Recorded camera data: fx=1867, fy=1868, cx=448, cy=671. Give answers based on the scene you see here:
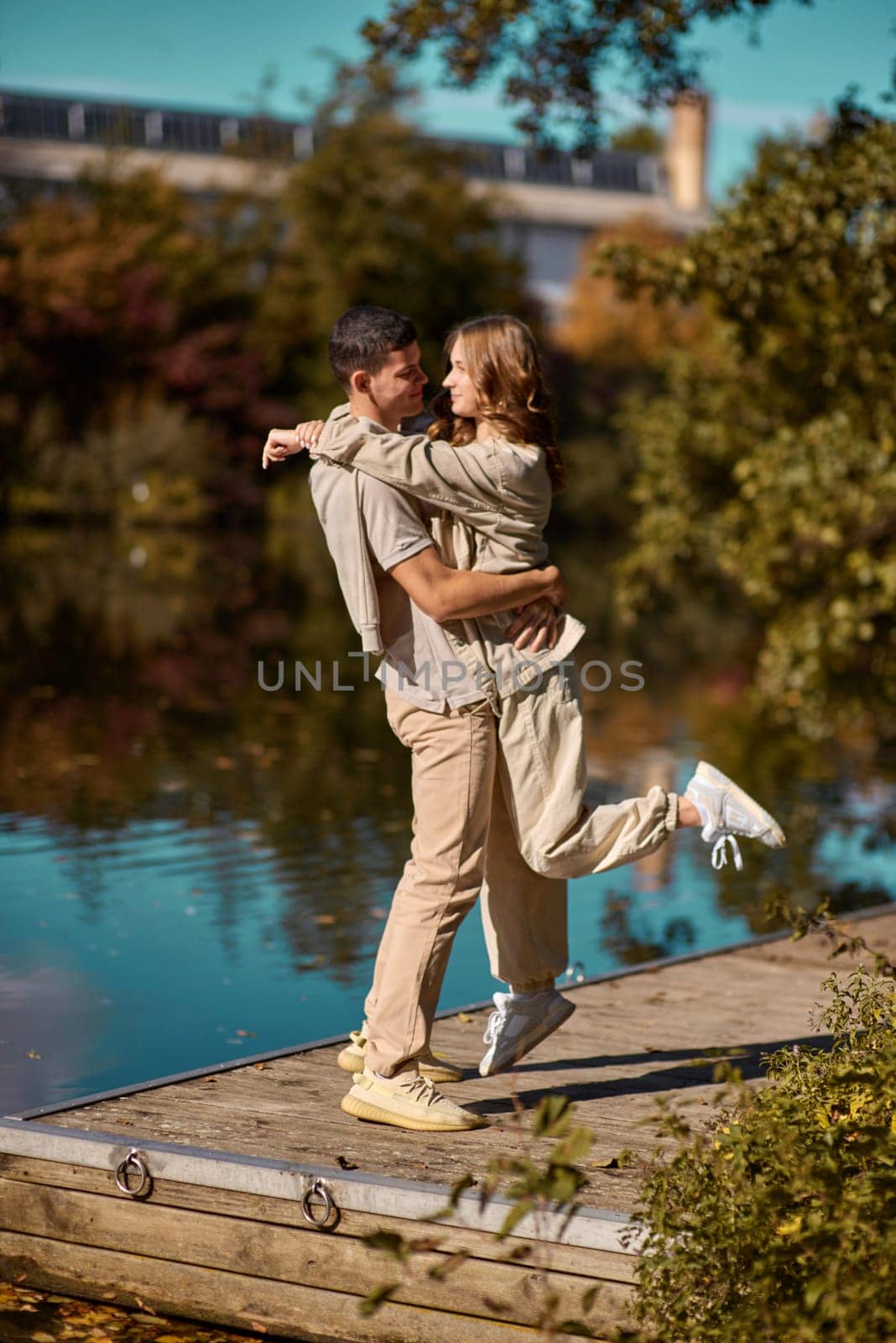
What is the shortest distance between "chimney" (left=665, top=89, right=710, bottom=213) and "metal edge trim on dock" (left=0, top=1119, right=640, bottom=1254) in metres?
79.1

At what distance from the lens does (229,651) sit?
1936 centimetres

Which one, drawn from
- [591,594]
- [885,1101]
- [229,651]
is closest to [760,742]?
[229,651]

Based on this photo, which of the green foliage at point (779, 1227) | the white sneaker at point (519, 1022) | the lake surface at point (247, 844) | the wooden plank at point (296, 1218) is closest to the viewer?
the green foliage at point (779, 1227)

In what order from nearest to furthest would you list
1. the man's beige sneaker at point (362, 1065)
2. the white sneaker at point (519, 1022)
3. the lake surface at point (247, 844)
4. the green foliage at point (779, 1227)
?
the green foliage at point (779, 1227), the white sneaker at point (519, 1022), the man's beige sneaker at point (362, 1065), the lake surface at point (247, 844)

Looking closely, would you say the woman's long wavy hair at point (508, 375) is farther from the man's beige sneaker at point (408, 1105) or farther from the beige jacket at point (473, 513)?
the man's beige sneaker at point (408, 1105)

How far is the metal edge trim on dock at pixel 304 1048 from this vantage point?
4.42 m

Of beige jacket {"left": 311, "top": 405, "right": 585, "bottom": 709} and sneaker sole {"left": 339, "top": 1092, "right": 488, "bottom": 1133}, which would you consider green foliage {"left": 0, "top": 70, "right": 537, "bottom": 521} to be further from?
sneaker sole {"left": 339, "top": 1092, "right": 488, "bottom": 1133}

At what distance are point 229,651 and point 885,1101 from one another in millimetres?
16142

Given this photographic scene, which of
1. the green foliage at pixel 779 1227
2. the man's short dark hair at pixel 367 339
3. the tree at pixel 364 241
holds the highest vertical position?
the tree at pixel 364 241

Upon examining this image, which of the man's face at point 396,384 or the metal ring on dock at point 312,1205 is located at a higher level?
the man's face at point 396,384

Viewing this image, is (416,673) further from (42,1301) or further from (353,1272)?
(42,1301)

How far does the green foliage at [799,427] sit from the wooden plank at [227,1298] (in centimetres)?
591

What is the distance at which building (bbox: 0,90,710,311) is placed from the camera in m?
57.6

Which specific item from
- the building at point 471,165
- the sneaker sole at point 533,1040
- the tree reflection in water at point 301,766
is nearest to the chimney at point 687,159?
the building at point 471,165
